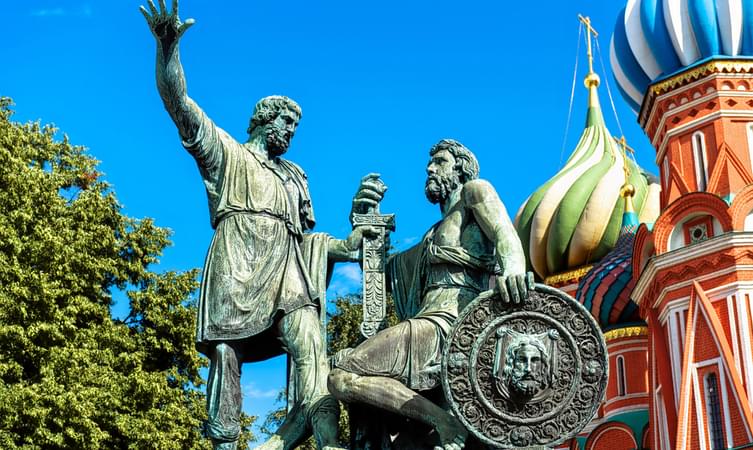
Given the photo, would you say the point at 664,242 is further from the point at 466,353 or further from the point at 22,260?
the point at 466,353

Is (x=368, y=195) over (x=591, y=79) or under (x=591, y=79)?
under

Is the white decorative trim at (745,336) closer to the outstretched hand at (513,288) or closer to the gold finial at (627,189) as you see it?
the gold finial at (627,189)

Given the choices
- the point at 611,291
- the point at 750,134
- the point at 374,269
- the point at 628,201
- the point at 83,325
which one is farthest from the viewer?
the point at 628,201

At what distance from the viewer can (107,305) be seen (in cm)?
2039

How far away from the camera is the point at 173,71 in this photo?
7.83 m

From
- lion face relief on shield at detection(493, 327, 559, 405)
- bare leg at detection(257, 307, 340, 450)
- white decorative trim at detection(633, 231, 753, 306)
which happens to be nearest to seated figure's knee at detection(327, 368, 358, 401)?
bare leg at detection(257, 307, 340, 450)

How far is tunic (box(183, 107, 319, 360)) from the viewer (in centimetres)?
781

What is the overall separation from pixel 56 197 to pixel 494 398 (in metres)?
14.4

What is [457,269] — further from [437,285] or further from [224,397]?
[224,397]

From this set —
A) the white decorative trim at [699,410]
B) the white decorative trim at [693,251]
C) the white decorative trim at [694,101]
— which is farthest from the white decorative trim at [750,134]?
the white decorative trim at [699,410]

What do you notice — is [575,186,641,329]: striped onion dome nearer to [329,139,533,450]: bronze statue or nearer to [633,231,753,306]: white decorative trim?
[633,231,753,306]: white decorative trim

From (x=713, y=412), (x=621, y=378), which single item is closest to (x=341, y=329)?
(x=713, y=412)

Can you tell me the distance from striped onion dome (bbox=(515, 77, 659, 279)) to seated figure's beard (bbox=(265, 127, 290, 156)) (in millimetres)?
34017

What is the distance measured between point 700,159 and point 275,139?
27.0 metres
